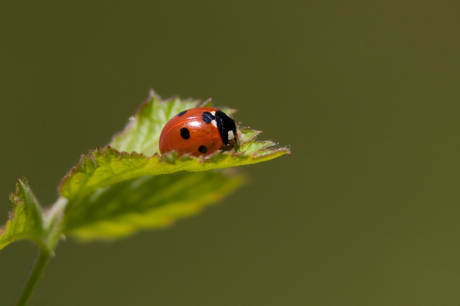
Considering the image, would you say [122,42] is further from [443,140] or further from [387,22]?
[443,140]

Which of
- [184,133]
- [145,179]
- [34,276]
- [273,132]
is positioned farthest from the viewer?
[273,132]

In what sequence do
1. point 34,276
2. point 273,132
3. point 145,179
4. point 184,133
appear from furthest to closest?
point 273,132 < point 184,133 < point 145,179 < point 34,276

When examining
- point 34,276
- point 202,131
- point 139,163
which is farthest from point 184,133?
point 34,276

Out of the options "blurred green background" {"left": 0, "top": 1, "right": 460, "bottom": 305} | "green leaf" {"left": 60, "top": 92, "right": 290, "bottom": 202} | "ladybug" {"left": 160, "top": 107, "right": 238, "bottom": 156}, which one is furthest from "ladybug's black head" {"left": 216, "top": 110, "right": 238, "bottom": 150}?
"blurred green background" {"left": 0, "top": 1, "right": 460, "bottom": 305}

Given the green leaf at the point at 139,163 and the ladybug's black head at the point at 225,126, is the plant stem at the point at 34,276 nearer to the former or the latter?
the green leaf at the point at 139,163

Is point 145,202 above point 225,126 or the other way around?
the other way around

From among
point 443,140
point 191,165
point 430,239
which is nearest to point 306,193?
point 430,239

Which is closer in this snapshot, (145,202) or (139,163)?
(139,163)

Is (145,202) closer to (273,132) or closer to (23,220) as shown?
(23,220)
